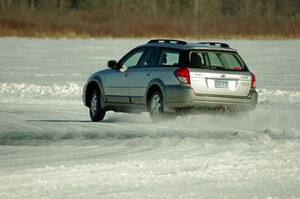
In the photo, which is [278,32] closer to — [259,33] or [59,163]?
[259,33]

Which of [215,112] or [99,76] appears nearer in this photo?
[215,112]

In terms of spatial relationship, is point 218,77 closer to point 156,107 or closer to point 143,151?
point 156,107

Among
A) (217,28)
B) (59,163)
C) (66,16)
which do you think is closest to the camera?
(59,163)

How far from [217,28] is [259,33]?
11.1 ft

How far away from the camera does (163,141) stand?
13492 millimetres

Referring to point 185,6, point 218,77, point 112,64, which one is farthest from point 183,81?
point 185,6

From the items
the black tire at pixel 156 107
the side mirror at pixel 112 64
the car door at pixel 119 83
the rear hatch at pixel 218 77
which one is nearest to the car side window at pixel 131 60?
the car door at pixel 119 83

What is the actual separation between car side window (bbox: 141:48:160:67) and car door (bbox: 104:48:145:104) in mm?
254

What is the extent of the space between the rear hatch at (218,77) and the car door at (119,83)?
1.62 m

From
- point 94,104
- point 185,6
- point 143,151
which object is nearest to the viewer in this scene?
point 143,151

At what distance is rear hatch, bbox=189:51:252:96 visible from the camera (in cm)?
1638

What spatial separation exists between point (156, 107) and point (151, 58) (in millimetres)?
1022

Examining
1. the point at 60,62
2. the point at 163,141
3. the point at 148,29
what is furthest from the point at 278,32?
the point at 163,141

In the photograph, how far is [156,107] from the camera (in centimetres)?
1697
